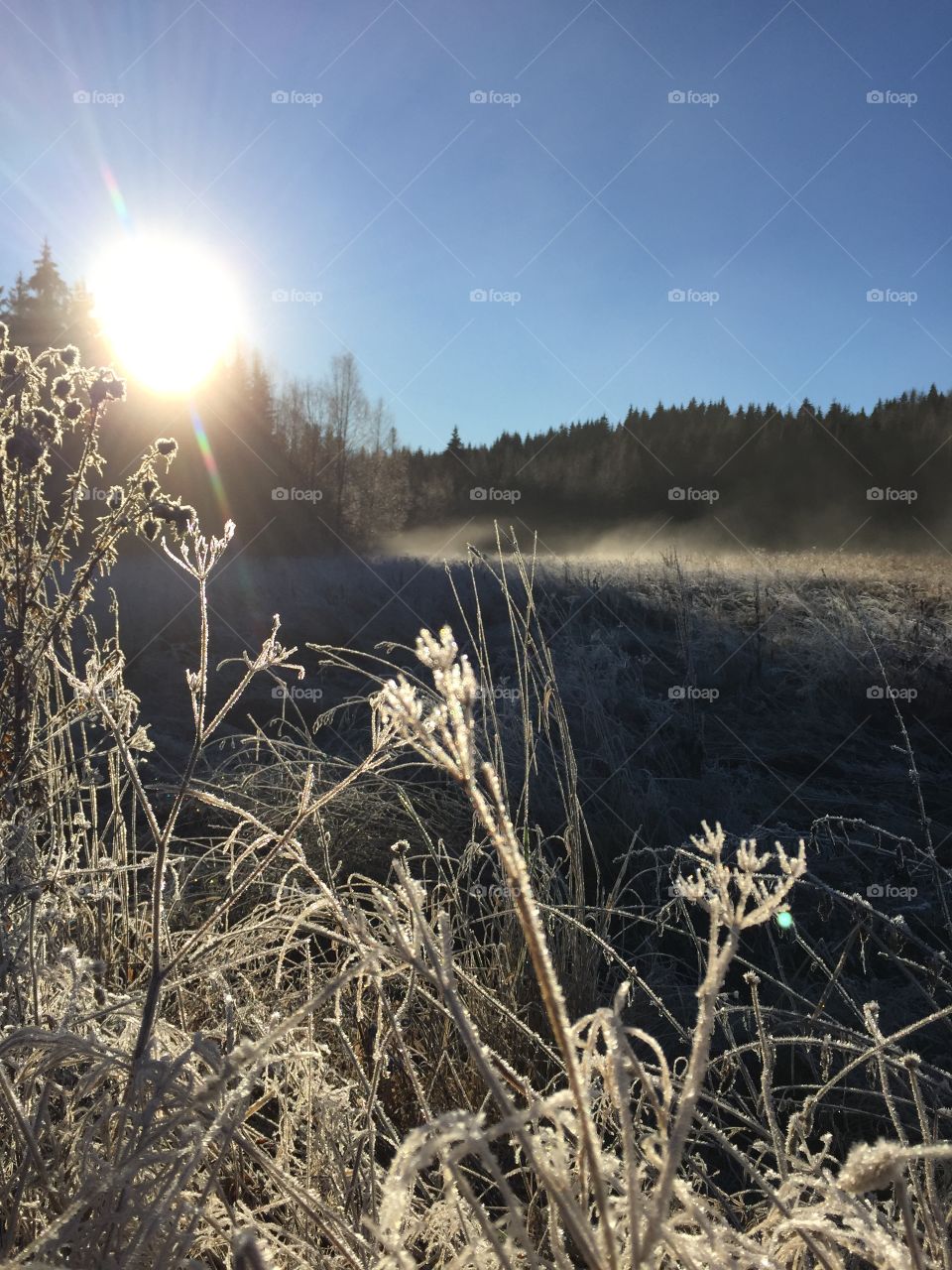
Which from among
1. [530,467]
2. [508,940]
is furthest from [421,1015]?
[530,467]

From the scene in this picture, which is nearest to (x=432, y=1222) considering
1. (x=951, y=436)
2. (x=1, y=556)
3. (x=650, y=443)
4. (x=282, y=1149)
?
(x=282, y=1149)

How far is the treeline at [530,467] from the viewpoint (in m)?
18.4

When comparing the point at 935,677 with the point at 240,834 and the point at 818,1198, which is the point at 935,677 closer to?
the point at 240,834

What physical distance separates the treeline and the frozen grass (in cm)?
448

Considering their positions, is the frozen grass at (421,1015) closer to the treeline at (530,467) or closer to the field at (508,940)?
the field at (508,940)

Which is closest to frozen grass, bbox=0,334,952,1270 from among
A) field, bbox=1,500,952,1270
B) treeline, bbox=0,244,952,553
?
field, bbox=1,500,952,1270

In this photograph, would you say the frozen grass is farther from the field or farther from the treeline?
the treeline

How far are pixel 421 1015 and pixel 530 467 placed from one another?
36.4m

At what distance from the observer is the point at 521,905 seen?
436mm

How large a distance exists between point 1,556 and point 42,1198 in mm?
1264

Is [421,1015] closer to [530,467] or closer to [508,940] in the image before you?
[508,940]

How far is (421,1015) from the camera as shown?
1845 millimetres

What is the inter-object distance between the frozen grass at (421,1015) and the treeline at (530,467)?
448 cm

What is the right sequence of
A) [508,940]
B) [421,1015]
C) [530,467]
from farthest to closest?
[530,467] < [508,940] < [421,1015]
